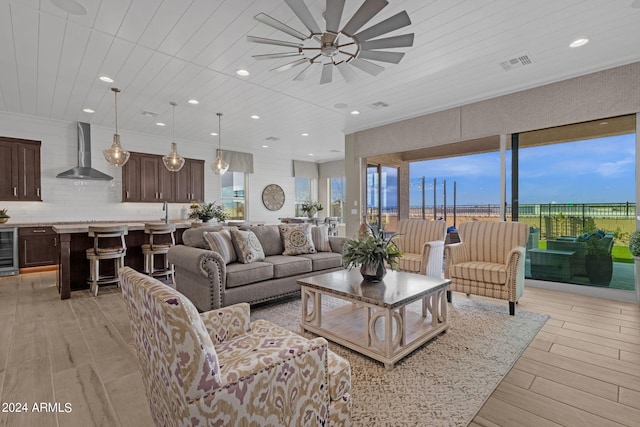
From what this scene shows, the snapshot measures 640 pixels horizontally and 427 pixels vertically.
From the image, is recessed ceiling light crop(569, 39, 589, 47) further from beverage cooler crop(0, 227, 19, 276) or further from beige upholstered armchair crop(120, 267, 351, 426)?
beverage cooler crop(0, 227, 19, 276)

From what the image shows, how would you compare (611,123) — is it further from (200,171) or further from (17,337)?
(200,171)

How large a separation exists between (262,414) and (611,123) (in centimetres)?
521

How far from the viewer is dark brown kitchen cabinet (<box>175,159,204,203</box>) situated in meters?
7.34

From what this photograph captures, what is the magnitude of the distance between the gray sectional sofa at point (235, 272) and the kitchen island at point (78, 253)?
1540mm

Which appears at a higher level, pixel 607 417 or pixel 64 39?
pixel 64 39

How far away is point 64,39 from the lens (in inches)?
123

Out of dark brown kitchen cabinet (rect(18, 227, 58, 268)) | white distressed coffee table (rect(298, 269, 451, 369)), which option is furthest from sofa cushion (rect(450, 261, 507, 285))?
dark brown kitchen cabinet (rect(18, 227, 58, 268))

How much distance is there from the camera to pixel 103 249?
4188mm

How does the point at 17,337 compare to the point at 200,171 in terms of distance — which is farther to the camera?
the point at 200,171

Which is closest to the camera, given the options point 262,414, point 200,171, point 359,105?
point 262,414

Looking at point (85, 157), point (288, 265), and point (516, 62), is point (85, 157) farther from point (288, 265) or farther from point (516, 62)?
point (516, 62)

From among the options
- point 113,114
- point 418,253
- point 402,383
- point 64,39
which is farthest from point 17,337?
point 418,253

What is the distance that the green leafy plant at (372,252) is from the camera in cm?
272

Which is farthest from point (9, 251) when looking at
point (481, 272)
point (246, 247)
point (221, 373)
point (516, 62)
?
point (516, 62)
